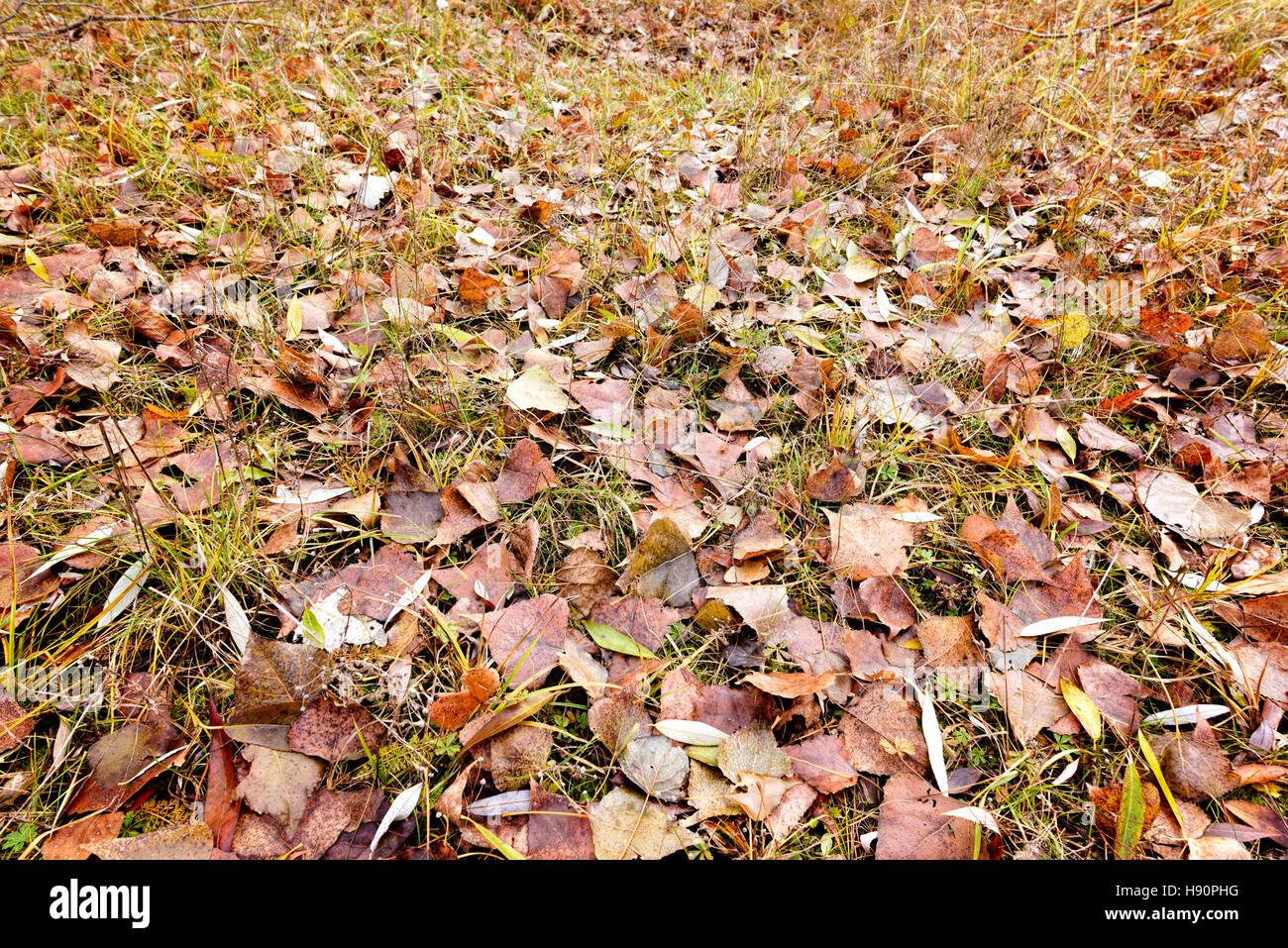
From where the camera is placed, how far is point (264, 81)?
9.50ft

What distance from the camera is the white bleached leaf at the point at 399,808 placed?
1025 mm

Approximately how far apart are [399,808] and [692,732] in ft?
1.68

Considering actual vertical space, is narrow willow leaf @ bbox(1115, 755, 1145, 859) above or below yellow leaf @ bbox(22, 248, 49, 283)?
below

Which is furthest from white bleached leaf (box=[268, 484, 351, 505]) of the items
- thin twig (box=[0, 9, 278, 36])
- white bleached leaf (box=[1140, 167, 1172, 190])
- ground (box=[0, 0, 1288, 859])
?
white bleached leaf (box=[1140, 167, 1172, 190])

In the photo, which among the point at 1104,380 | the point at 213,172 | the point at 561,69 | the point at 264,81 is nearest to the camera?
the point at 1104,380

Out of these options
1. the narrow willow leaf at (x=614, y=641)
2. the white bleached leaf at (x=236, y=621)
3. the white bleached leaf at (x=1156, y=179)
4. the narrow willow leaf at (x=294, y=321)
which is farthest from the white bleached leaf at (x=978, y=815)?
the white bleached leaf at (x=1156, y=179)

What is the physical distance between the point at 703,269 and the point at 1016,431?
3.41 feet

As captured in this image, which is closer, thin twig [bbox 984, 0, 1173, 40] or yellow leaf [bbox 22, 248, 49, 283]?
yellow leaf [bbox 22, 248, 49, 283]

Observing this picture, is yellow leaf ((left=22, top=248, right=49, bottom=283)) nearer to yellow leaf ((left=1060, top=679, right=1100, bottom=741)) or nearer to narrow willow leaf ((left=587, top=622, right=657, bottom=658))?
narrow willow leaf ((left=587, top=622, right=657, bottom=658))

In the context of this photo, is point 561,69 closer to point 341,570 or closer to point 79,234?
point 79,234

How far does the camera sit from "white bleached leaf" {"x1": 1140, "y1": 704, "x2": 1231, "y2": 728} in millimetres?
1218
